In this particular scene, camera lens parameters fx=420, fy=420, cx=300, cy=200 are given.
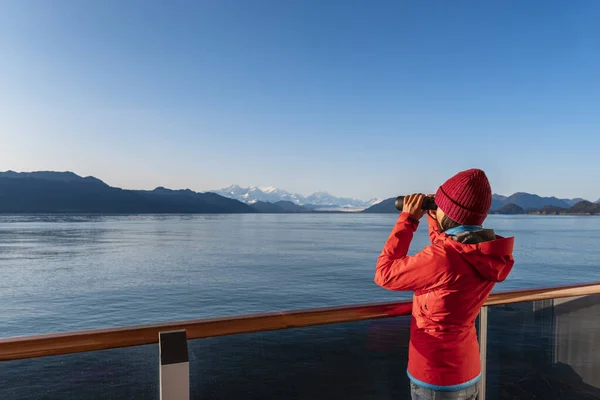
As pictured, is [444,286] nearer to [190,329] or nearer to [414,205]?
[414,205]

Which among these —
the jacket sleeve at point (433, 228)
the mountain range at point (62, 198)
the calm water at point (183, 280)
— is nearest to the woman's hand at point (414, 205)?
the jacket sleeve at point (433, 228)

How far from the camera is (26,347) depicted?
1.29 metres

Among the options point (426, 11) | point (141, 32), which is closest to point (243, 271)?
point (141, 32)

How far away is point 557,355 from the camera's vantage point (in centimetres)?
286

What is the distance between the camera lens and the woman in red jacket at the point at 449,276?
132 cm

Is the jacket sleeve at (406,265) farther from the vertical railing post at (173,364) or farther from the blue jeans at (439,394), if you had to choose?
the vertical railing post at (173,364)

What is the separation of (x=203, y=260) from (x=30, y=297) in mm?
16676

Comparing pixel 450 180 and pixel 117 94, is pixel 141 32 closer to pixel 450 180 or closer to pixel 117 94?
pixel 117 94

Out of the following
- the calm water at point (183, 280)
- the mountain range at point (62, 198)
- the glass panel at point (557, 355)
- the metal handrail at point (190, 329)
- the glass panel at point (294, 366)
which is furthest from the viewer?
the mountain range at point (62, 198)

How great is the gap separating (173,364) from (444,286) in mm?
931

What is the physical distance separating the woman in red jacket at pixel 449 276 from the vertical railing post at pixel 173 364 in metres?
0.69

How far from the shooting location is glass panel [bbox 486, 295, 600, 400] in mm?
2488

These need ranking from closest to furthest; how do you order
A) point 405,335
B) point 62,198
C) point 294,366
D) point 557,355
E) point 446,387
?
point 446,387
point 405,335
point 557,355
point 294,366
point 62,198

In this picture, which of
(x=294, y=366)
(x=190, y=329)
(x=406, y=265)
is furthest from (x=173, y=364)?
(x=294, y=366)
